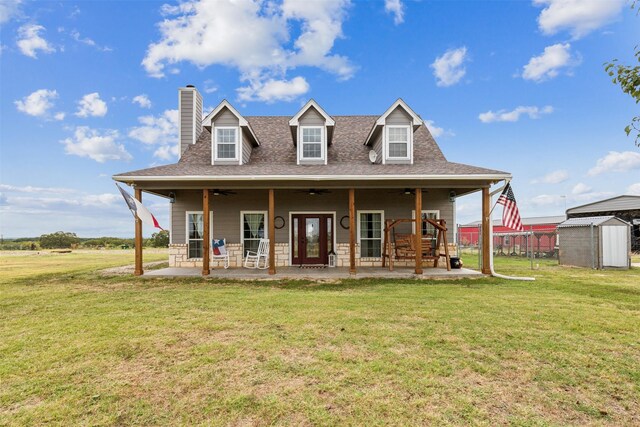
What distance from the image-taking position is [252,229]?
1171cm

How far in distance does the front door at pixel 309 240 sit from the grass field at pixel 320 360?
510cm

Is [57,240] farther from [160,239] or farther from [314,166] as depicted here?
[314,166]

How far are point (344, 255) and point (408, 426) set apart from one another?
9368 millimetres

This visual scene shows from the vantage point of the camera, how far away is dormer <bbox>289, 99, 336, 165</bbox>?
11133 millimetres

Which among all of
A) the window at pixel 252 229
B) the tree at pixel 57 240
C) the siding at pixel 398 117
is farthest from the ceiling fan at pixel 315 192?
the tree at pixel 57 240

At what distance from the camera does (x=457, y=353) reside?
354cm

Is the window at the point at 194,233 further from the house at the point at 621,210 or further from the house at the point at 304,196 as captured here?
the house at the point at 621,210

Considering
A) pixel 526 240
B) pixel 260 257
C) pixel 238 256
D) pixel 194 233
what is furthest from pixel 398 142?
pixel 526 240

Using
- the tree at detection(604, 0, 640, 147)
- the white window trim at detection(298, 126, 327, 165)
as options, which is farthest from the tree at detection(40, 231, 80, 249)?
the tree at detection(604, 0, 640, 147)

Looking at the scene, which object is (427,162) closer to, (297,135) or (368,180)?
(368,180)

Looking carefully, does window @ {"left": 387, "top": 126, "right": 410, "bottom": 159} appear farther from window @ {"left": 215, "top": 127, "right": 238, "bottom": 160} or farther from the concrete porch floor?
window @ {"left": 215, "top": 127, "right": 238, "bottom": 160}

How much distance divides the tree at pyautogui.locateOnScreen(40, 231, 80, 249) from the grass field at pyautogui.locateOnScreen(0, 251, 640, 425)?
26.1 metres

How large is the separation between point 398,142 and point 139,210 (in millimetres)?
8647

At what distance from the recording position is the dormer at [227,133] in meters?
11.0
